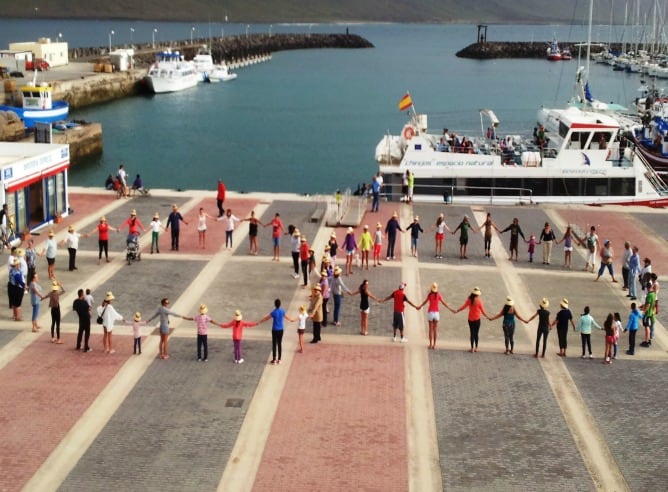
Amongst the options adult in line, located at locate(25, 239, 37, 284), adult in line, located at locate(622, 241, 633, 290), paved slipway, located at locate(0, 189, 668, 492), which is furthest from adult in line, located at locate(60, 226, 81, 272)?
adult in line, located at locate(622, 241, 633, 290)

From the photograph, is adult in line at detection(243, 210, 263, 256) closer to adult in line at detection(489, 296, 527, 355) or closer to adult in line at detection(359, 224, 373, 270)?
adult in line at detection(359, 224, 373, 270)

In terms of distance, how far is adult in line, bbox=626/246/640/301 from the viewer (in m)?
23.6

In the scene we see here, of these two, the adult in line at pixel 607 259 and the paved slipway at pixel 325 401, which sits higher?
the adult in line at pixel 607 259

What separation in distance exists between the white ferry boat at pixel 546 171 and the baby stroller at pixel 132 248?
12582 mm

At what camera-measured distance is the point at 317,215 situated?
3172 cm

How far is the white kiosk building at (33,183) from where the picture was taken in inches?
1067

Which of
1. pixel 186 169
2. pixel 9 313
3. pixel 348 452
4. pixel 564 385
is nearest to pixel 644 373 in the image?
pixel 564 385

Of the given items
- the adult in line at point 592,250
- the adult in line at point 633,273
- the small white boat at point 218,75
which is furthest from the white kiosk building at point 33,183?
the small white boat at point 218,75

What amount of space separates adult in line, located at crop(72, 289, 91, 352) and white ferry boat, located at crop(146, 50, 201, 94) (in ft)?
263

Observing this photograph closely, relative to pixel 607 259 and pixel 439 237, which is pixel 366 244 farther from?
pixel 607 259

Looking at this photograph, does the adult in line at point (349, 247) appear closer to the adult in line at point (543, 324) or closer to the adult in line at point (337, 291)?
the adult in line at point (337, 291)

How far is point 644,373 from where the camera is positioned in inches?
749

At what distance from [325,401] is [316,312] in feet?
9.65

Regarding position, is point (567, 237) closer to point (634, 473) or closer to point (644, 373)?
point (644, 373)
